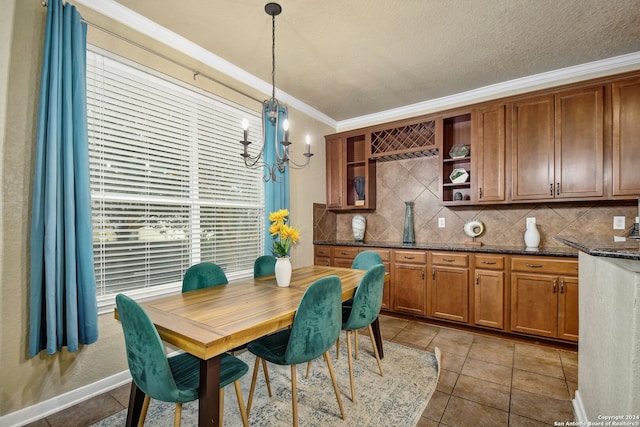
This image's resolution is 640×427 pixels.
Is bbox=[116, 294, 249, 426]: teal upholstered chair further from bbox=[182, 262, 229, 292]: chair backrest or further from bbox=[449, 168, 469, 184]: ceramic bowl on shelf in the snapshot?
bbox=[449, 168, 469, 184]: ceramic bowl on shelf

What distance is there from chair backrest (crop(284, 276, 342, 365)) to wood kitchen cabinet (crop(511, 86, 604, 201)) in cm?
259

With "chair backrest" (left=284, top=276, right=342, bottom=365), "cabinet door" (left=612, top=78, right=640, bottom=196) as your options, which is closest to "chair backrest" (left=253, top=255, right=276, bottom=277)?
"chair backrest" (left=284, top=276, right=342, bottom=365)

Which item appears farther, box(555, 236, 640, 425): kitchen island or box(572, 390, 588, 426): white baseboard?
box(572, 390, 588, 426): white baseboard

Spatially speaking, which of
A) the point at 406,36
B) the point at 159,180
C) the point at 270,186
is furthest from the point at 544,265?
the point at 159,180

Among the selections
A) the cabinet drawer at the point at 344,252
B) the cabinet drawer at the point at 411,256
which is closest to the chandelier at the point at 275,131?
the cabinet drawer at the point at 344,252

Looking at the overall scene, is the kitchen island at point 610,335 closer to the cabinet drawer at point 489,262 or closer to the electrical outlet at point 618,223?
the cabinet drawer at point 489,262

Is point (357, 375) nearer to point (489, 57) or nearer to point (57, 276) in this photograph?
point (57, 276)

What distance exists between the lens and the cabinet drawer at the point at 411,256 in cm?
338

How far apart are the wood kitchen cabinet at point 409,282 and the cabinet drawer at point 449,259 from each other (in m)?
0.11

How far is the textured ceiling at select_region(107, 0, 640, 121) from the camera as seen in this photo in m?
2.15

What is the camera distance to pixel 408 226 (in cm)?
388

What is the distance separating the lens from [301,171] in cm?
398

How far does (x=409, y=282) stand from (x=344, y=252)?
921mm

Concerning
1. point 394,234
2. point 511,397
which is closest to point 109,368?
point 511,397
